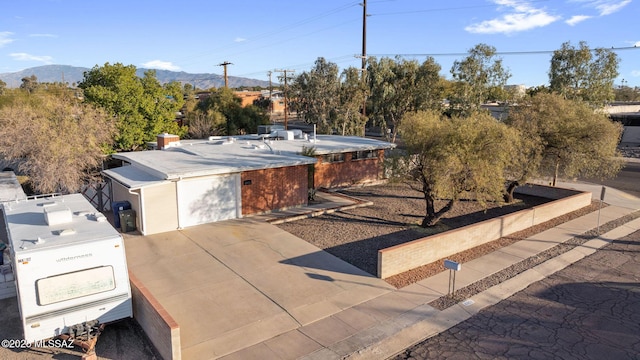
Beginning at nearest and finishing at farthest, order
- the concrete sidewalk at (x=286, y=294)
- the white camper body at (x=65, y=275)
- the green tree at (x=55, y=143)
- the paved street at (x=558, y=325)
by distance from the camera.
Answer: the white camper body at (x=65, y=275) → the paved street at (x=558, y=325) → the concrete sidewalk at (x=286, y=294) → the green tree at (x=55, y=143)

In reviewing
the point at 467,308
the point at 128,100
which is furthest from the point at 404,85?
the point at 467,308

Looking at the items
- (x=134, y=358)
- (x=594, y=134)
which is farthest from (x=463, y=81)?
(x=134, y=358)

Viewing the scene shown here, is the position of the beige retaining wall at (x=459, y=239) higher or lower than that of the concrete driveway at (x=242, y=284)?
higher

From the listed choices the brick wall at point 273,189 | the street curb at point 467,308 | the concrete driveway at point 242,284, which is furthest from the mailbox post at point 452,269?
the brick wall at point 273,189

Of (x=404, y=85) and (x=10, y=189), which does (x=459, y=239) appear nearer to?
(x=10, y=189)

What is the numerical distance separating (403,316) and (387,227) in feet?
23.5

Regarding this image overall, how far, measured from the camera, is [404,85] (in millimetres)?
34094

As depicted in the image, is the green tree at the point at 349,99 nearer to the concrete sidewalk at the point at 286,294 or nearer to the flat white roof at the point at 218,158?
the flat white roof at the point at 218,158

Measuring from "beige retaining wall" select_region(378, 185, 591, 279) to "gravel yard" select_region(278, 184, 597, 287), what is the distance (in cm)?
24

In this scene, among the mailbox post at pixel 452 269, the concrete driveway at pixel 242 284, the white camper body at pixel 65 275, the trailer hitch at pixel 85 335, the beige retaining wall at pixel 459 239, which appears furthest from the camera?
the beige retaining wall at pixel 459 239

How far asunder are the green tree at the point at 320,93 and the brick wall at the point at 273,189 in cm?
1501

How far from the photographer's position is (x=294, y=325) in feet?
31.9

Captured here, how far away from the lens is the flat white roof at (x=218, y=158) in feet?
54.4

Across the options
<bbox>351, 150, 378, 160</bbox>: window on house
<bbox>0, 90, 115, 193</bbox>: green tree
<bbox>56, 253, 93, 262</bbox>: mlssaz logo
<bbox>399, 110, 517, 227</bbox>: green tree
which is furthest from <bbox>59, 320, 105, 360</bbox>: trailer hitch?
<bbox>351, 150, 378, 160</bbox>: window on house
